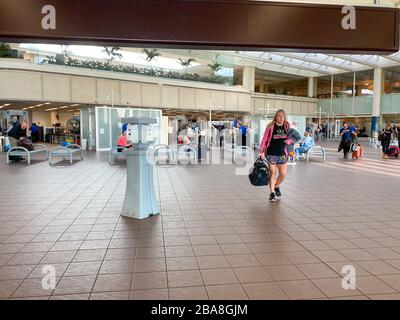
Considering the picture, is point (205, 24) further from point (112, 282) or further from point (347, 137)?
point (347, 137)

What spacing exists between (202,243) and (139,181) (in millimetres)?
1621

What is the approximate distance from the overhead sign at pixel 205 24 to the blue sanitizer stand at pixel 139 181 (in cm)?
198

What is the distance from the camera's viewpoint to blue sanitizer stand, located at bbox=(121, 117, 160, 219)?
5.40m

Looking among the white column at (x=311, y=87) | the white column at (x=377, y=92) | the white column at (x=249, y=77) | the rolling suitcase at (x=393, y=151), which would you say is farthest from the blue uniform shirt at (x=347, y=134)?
the white column at (x=311, y=87)

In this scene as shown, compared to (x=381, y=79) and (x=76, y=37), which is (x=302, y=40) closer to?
(x=76, y=37)

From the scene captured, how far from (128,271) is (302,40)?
3.06 metres

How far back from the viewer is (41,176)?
9531 millimetres

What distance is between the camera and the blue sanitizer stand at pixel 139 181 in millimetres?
5398

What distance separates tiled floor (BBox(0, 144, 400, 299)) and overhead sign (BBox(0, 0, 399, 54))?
235 centimetres

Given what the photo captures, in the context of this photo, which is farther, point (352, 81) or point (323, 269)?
point (352, 81)

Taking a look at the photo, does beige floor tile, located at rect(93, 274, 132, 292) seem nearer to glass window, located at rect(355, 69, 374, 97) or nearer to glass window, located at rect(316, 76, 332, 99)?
glass window, located at rect(355, 69, 374, 97)

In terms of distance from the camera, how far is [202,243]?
14.2 ft

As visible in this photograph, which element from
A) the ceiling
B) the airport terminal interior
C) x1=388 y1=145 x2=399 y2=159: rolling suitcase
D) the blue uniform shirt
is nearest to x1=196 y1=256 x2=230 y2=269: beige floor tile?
the airport terminal interior
